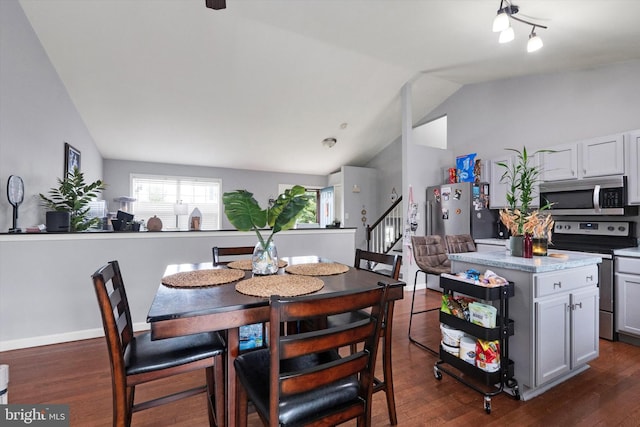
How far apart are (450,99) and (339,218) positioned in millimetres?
3423

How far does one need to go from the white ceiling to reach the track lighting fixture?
0.08m

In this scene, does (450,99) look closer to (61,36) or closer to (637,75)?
(637,75)

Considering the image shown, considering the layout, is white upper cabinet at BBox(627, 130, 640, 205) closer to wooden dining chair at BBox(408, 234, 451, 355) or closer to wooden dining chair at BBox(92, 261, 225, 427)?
wooden dining chair at BBox(408, 234, 451, 355)

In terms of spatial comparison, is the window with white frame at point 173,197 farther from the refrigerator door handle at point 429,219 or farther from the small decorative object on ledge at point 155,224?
the refrigerator door handle at point 429,219

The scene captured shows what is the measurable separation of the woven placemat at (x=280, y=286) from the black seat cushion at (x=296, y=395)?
0.94ft

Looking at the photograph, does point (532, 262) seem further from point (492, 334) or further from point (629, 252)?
point (629, 252)

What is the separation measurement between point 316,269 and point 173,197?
17.4ft

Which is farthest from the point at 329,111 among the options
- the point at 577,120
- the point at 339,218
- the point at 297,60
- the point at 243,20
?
the point at 577,120

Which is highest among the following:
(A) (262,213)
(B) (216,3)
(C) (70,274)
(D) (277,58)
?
(D) (277,58)

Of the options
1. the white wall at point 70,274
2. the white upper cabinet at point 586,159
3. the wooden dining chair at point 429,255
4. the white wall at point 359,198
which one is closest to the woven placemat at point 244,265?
the white wall at point 70,274

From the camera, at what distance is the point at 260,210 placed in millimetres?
1597

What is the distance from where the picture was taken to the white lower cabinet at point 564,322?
181 cm

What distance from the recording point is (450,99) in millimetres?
5203

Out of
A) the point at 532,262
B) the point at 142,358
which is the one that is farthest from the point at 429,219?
the point at 142,358
